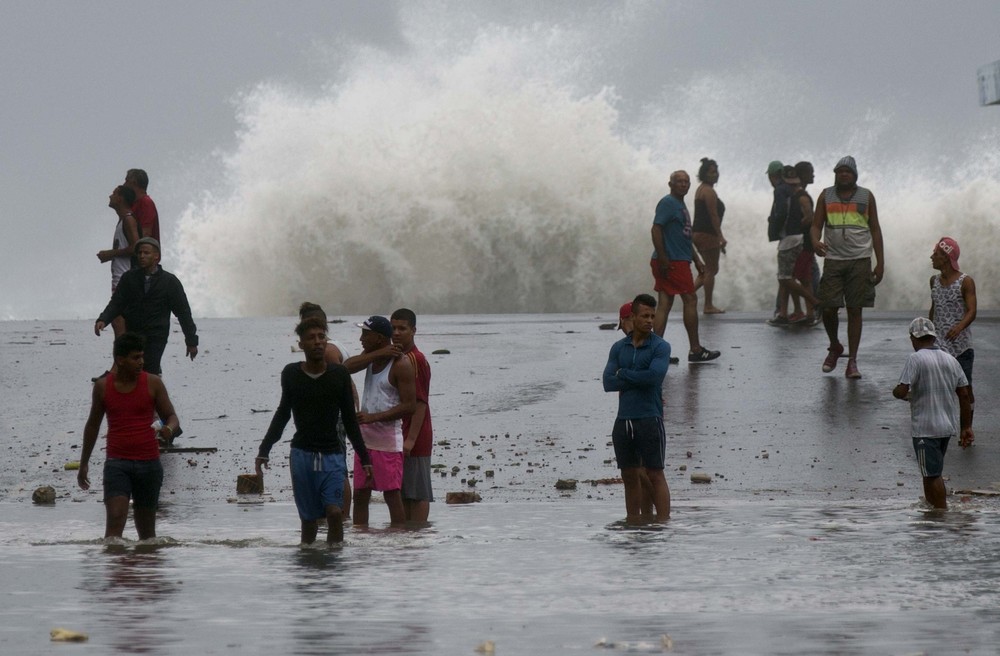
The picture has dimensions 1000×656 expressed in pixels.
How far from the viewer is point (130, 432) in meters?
9.46

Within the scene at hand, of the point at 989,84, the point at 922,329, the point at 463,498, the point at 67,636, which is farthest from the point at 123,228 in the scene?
the point at 989,84

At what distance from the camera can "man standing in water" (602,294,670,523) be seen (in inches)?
392

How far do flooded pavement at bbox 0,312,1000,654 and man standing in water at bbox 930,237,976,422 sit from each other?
0.75 meters

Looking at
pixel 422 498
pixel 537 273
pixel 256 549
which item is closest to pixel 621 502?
pixel 422 498

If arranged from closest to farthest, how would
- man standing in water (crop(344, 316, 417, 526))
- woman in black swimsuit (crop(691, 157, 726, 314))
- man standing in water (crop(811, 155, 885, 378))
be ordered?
man standing in water (crop(344, 316, 417, 526)) < man standing in water (crop(811, 155, 885, 378)) < woman in black swimsuit (crop(691, 157, 726, 314))

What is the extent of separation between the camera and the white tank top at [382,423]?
9.82 metres

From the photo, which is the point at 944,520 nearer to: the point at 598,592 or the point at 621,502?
the point at 621,502

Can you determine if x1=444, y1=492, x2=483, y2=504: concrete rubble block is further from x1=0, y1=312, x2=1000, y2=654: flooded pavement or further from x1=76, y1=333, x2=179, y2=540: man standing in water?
x1=76, y1=333, x2=179, y2=540: man standing in water

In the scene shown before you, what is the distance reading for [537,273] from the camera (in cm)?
4259

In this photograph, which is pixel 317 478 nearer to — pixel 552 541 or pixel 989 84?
pixel 552 541

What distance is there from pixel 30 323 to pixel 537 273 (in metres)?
15.2

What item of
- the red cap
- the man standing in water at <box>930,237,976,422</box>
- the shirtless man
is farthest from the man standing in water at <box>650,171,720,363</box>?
the shirtless man

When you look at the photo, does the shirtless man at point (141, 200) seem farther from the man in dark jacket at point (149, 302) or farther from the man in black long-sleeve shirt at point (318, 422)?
the man in black long-sleeve shirt at point (318, 422)

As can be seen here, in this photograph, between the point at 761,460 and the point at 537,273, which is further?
the point at 537,273
